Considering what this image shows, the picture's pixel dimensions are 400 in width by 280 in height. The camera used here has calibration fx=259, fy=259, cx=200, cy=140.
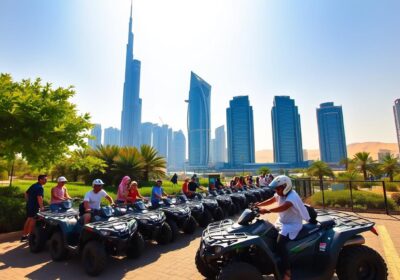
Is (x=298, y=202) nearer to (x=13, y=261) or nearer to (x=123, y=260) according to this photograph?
(x=123, y=260)

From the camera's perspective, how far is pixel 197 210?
8242mm

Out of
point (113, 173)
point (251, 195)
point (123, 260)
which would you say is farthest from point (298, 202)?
point (113, 173)

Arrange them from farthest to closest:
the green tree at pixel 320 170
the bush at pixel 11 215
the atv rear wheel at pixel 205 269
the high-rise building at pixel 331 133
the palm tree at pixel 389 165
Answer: the high-rise building at pixel 331 133, the green tree at pixel 320 170, the palm tree at pixel 389 165, the bush at pixel 11 215, the atv rear wheel at pixel 205 269

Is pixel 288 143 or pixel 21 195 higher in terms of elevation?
pixel 288 143

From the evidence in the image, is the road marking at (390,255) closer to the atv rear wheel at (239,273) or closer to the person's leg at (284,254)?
the person's leg at (284,254)

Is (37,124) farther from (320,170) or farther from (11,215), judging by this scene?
(320,170)

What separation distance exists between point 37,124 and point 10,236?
3603mm

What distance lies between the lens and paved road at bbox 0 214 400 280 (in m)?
4.86

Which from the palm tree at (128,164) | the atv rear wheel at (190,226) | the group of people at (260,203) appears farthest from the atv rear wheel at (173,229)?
the palm tree at (128,164)

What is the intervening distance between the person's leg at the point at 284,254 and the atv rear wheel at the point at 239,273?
0.56 metres

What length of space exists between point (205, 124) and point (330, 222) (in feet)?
497

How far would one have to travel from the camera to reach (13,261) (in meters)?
5.80

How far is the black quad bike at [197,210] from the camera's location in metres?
8.24

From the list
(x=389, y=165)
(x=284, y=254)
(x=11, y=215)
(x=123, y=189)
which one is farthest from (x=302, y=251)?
(x=389, y=165)
